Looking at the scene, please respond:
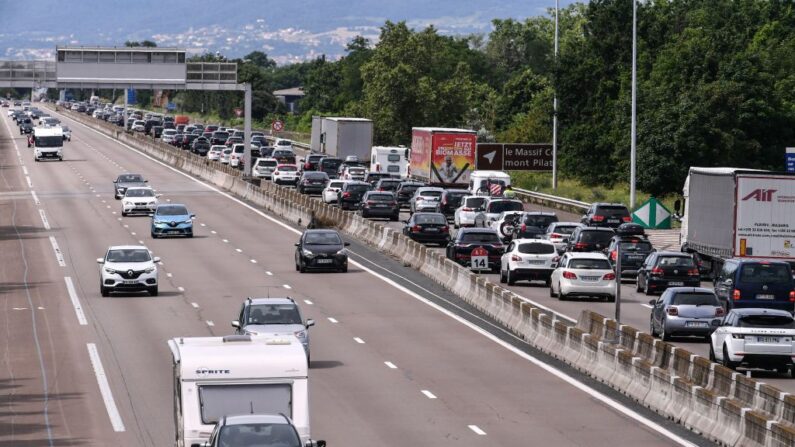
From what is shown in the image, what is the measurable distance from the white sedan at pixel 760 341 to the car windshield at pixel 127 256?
67.3ft

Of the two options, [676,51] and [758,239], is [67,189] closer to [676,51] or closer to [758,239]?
[676,51]

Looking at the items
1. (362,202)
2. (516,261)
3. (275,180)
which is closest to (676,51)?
(275,180)

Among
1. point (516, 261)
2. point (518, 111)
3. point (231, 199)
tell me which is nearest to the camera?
point (516, 261)

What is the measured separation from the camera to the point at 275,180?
99188 millimetres

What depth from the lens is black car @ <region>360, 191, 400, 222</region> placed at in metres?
74.5

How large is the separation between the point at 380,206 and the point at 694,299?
128 ft

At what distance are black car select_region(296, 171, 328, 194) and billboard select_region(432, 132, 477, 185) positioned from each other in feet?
24.6

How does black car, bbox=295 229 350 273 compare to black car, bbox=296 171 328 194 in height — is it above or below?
below

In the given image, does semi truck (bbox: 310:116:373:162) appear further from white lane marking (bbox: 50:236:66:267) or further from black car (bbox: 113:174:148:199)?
white lane marking (bbox: 50:236:66:267)

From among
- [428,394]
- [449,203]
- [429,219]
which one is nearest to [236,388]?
[428,394]

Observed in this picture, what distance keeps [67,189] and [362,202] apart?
2476 centimetres

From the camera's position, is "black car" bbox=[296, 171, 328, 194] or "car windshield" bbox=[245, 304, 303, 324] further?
"black car" bbox=[296, 171, 328, 194]

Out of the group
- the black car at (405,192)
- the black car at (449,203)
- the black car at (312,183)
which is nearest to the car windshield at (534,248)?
the black car at (449,203)

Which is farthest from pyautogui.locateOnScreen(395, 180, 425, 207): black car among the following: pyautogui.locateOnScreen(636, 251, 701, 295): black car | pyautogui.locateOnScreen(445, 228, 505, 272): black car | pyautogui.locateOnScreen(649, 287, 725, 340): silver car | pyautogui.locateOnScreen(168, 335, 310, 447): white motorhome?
pyautogui.locateOnScreen(168, 335, 310, 447): white motorhome
